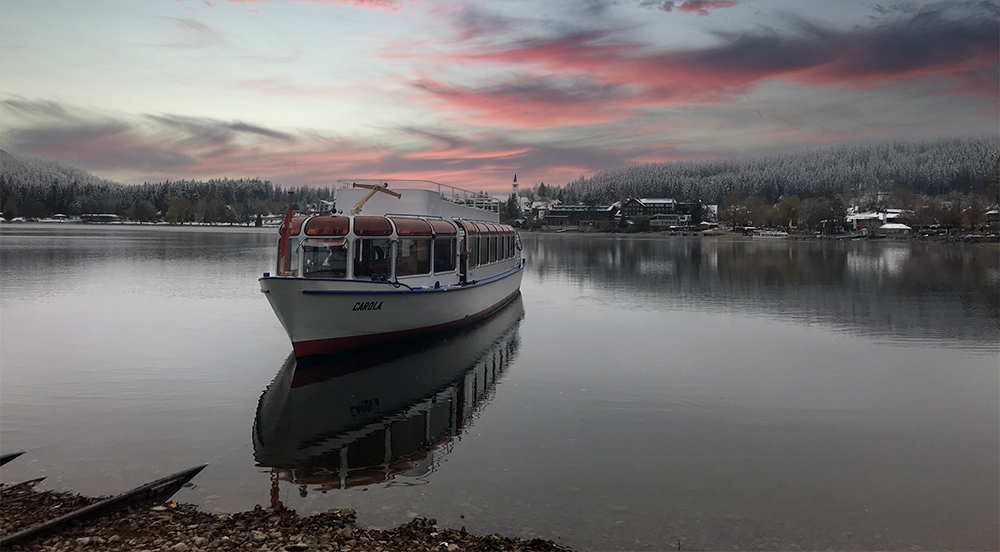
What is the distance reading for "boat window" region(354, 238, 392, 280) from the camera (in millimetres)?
18828

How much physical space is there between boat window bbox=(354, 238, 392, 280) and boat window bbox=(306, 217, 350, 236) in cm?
40

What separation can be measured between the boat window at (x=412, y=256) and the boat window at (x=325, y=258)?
5.50 feet

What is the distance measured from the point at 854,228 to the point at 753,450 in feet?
535

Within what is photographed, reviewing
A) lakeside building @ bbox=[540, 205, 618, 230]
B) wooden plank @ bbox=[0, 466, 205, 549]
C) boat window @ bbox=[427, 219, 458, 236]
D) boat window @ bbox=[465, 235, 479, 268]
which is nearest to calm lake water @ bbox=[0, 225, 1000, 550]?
wooden plank @ bbox=[0, 466, 205, 549]

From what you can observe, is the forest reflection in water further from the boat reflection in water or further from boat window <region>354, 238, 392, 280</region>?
boat window <region>354, 238, 392, 280</region>

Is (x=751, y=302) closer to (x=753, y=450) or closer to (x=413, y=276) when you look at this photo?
(x=413, y=276)

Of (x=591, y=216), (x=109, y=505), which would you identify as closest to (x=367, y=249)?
(x=109, y=505)

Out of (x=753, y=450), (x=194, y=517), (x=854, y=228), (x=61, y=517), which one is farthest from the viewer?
(x=854, y=228)

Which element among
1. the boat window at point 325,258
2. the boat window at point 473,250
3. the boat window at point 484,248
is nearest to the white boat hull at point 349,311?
the boat window at point 325,258

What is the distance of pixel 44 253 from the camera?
6241cm

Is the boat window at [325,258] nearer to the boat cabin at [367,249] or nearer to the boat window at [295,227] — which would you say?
the boat cabin at [367,249]

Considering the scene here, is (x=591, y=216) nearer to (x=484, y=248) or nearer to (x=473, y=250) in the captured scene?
(x=484, y=248)

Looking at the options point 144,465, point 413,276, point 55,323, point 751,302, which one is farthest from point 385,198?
point 751,302

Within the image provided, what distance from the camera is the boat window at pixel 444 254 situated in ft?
70.9
